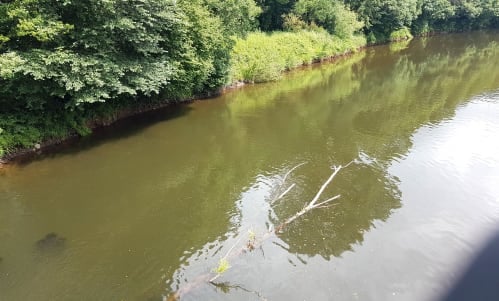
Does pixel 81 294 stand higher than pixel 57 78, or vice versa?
pixel 57 78

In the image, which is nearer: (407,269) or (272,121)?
(407,269)

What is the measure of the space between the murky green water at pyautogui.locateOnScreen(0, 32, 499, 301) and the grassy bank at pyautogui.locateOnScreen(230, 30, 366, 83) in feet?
21.6

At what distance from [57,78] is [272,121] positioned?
35.8 ft

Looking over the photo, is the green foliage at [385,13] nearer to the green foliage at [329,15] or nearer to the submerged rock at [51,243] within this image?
the green foliage at [329,15]

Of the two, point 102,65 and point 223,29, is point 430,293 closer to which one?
point 102,65

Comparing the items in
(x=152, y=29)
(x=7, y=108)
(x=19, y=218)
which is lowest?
(x=19, y=218)

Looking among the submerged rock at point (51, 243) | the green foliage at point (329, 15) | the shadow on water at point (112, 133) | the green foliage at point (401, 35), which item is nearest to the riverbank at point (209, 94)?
the shadow on water at point (112, 133)

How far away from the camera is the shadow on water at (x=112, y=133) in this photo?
52.5 feet

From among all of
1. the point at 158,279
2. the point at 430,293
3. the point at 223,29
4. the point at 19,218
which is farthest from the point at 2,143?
the point at 430,293

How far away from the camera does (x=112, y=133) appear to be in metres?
18.5

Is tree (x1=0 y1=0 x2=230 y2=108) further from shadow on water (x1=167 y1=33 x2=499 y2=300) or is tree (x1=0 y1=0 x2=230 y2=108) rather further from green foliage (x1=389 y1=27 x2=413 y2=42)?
green foliage (x1=389 y1=27 x2=413 y2=42)

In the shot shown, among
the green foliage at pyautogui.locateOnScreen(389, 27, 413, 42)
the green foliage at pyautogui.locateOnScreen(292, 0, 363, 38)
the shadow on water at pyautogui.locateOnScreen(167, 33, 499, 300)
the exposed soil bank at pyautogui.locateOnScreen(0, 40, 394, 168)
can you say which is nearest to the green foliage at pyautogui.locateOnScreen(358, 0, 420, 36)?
the green foliage at pyautogui.locateOnScreen(389, 27, 413, 42)

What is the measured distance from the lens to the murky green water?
898 cm

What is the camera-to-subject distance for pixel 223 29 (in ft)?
76.9
